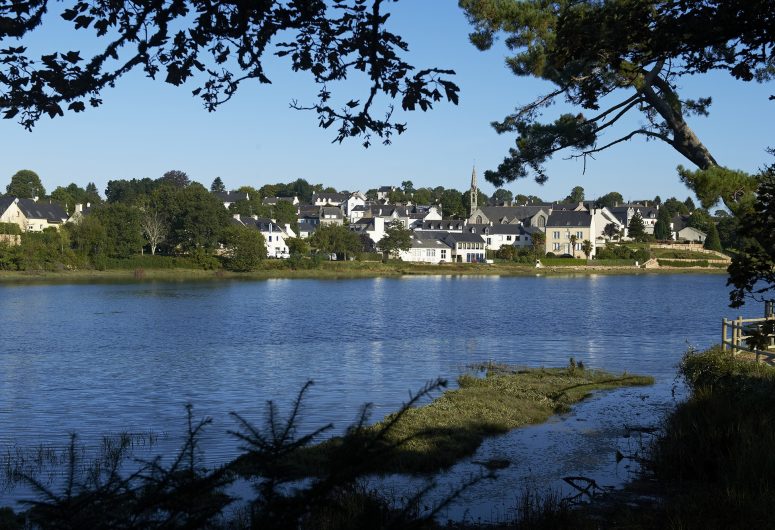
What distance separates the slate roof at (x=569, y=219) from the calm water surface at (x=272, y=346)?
59.3 m

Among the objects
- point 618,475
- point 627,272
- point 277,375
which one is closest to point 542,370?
point 277,375

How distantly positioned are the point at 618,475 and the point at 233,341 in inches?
1107

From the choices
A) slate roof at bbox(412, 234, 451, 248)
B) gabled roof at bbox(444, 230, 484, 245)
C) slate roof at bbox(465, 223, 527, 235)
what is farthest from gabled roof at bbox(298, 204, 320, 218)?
gabled roof at bbox(444, 230, 484, 245)

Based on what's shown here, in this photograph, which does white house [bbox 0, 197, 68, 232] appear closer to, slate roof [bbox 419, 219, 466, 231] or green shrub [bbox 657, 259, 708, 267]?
slate roof [bbox 419, 219, 466, 231]

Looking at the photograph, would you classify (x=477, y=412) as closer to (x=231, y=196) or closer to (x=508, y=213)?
(x=508, y=213)

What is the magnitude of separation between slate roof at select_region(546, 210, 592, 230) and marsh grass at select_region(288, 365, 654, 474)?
110 meters

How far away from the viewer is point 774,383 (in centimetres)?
1673

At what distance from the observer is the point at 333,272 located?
110 meters

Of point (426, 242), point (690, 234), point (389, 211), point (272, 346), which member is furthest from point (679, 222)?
point (272, 346)

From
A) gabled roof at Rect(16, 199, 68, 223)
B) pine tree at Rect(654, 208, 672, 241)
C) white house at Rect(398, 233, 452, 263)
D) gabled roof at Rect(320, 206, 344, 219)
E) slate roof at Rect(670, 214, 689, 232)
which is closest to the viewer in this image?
gabled roof at Rect(16, 199, 68, 223)

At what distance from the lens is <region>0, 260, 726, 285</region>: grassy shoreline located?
93.8 m

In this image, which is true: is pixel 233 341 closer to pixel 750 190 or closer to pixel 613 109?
pixel 613 109

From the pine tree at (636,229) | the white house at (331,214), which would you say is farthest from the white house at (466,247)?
the white house at (331,214)

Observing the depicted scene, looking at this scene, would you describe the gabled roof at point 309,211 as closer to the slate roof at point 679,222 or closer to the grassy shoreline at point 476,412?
the slate roof at point 679,222
